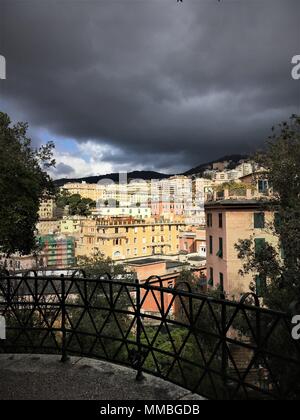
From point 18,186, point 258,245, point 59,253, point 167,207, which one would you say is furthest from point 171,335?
point 167,207

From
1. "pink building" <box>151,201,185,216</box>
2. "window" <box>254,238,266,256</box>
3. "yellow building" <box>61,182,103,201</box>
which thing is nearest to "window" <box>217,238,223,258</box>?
"window" <box>254,238,266,256</box>

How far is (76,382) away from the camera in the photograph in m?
4.25

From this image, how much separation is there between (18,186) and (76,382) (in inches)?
225

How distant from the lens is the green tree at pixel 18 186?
819 cm

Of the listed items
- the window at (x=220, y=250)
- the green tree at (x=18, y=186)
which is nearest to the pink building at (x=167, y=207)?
the window at (x=220, y=250)

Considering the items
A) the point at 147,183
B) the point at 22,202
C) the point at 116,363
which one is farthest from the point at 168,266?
the point at 147,183

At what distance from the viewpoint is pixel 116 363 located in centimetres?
484

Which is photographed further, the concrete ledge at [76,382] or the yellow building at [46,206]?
the yellow building at [46,206]

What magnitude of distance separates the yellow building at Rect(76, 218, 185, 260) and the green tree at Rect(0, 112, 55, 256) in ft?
131

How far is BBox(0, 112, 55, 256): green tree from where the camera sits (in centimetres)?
819

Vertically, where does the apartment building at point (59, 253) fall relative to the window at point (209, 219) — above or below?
below

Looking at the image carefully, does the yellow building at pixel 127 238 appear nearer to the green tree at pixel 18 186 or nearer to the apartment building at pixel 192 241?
the apartment building at pixel 192 241

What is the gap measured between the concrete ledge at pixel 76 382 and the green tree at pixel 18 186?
4011 mm

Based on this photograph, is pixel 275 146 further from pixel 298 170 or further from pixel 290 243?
pixel 290 243
